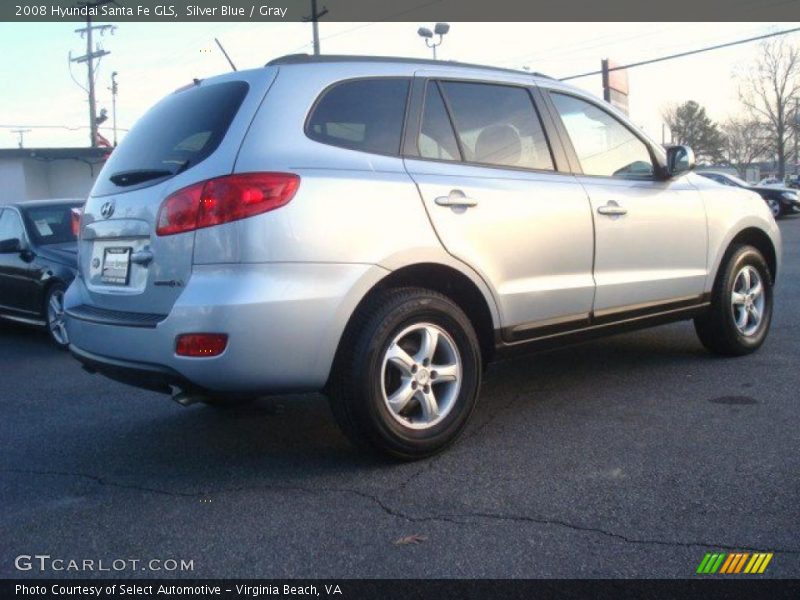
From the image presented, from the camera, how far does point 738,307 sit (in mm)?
5840

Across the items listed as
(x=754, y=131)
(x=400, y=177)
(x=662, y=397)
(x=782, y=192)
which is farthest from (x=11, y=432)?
(x=754, y=131)

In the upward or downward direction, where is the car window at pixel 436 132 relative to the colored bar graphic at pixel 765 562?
upward

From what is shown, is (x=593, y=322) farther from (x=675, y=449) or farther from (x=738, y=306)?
(x=738, y=306)

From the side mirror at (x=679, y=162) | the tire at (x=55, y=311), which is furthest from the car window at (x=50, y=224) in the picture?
the side mirror at (x=679, y=162)

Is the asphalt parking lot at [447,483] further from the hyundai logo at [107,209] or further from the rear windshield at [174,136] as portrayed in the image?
the rear windshield at [174,136]

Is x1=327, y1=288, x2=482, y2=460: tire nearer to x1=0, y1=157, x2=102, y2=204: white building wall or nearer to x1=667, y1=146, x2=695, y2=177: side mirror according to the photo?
x1=667, y1=146, x2=695, y2=177: side mirror

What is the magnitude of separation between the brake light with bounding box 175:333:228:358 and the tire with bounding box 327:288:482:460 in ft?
1.78

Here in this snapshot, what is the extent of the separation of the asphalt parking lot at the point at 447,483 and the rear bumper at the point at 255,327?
20.8 inches

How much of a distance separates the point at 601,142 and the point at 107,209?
9.35 ft

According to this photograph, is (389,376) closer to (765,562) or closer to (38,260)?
(765,562)

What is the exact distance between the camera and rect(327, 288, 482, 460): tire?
11.9ft

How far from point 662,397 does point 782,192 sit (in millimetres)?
21725

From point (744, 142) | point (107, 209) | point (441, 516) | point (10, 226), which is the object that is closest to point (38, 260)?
point (10, 226)

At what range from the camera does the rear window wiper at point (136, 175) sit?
12.4 feet
